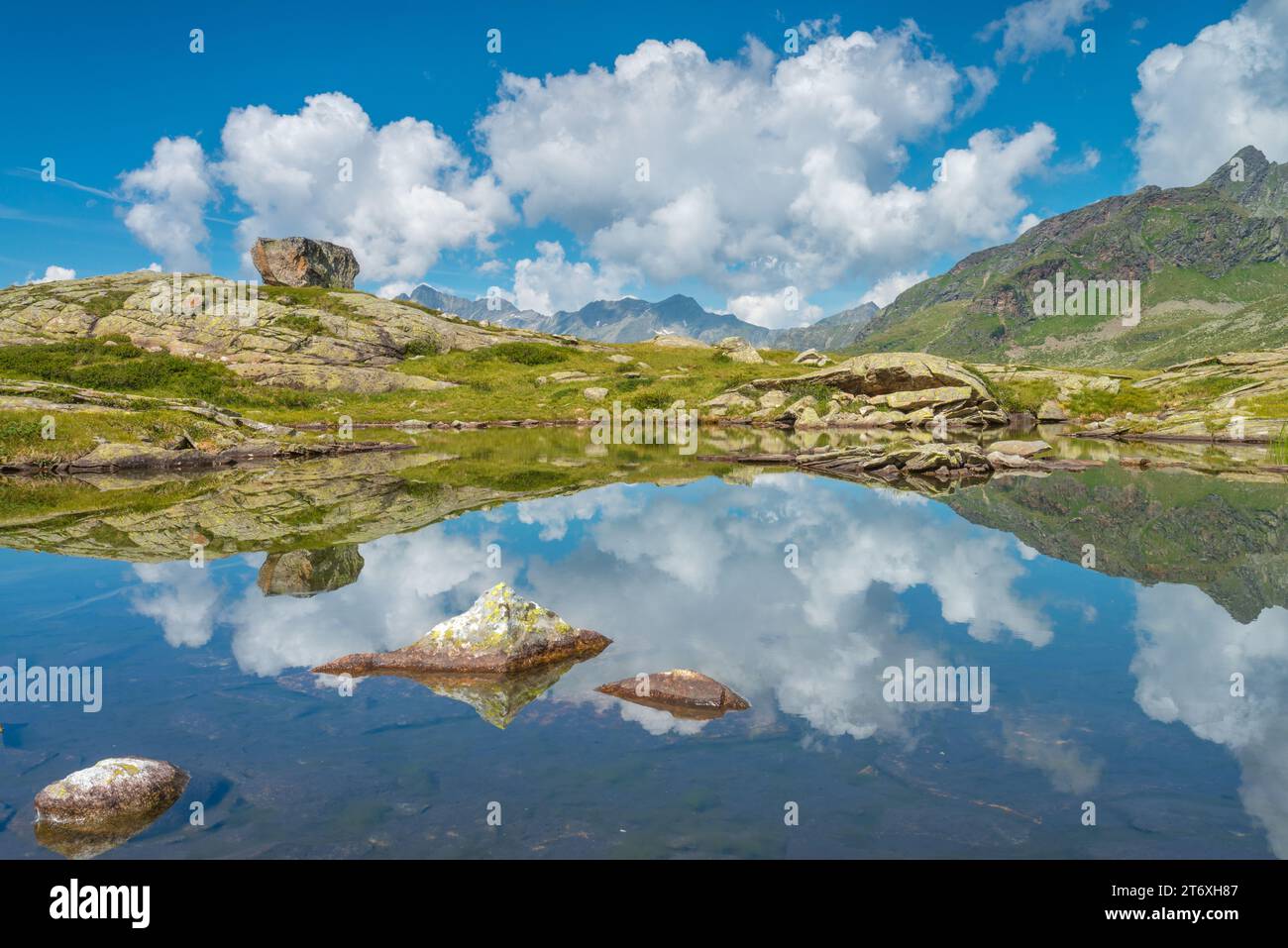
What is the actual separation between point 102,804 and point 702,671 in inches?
360

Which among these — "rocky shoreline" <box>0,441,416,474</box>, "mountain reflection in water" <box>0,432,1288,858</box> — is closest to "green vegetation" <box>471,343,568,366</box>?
"rocky shoreline" <box>0,441,416,474</box>

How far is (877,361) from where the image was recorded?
307 feet

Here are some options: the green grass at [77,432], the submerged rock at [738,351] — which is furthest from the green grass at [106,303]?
the submerged rock at [738,351]

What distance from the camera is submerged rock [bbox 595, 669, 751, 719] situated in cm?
1194

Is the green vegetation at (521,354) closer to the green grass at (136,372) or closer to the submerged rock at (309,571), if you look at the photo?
the green grass at (136,372)

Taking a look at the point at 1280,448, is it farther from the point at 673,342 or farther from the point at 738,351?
→ the point at 673,342

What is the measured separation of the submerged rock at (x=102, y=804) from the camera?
834 cm

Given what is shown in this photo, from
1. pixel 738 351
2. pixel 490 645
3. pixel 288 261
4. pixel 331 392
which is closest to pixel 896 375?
pixel 738 351

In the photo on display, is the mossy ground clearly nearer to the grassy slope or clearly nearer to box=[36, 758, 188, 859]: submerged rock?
the grassy slope

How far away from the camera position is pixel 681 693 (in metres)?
12.3

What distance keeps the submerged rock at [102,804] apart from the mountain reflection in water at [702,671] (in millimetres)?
295

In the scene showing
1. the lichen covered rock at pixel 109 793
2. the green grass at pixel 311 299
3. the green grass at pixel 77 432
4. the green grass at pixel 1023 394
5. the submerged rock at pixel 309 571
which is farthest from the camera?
the green grass at pixel 311 299

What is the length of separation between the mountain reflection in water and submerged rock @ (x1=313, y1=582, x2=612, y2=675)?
608mm
